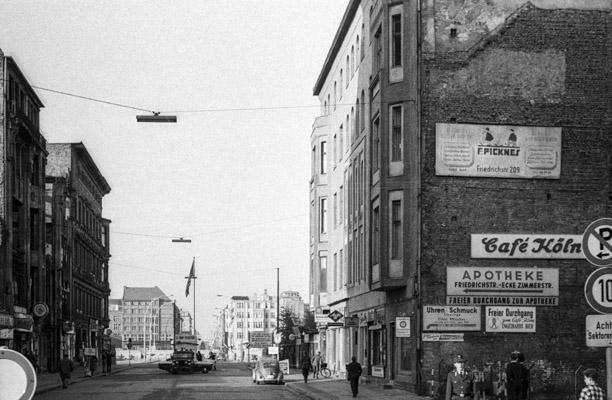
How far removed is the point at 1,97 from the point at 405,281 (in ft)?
93.0

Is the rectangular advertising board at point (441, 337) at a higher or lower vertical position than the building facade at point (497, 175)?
lower

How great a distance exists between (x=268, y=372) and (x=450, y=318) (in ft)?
56.8

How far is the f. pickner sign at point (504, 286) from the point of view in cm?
3597

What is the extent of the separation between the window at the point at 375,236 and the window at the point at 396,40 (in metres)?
6.28

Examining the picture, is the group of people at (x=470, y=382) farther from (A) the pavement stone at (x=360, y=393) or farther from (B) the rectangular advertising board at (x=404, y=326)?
(B) the rectangular advertising board at (x=404, y=326)

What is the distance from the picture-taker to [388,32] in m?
38.9

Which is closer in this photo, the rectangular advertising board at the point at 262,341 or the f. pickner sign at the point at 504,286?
the f. pickner sign at the point at 504,286

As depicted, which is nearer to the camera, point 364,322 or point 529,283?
point 529,283

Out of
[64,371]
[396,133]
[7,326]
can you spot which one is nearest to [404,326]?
[396,133]

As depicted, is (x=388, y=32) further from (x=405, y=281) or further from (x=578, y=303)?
(x=578, y=303)

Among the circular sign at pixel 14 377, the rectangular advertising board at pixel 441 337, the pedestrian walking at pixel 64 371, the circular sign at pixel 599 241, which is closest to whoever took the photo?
the circular sign at pixel 14 377

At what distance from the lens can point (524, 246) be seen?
119 ft

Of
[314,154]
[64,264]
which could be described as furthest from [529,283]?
[64,264]

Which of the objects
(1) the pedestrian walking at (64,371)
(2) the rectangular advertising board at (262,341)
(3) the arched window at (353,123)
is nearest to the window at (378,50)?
(3) the arched window at (353,123)
